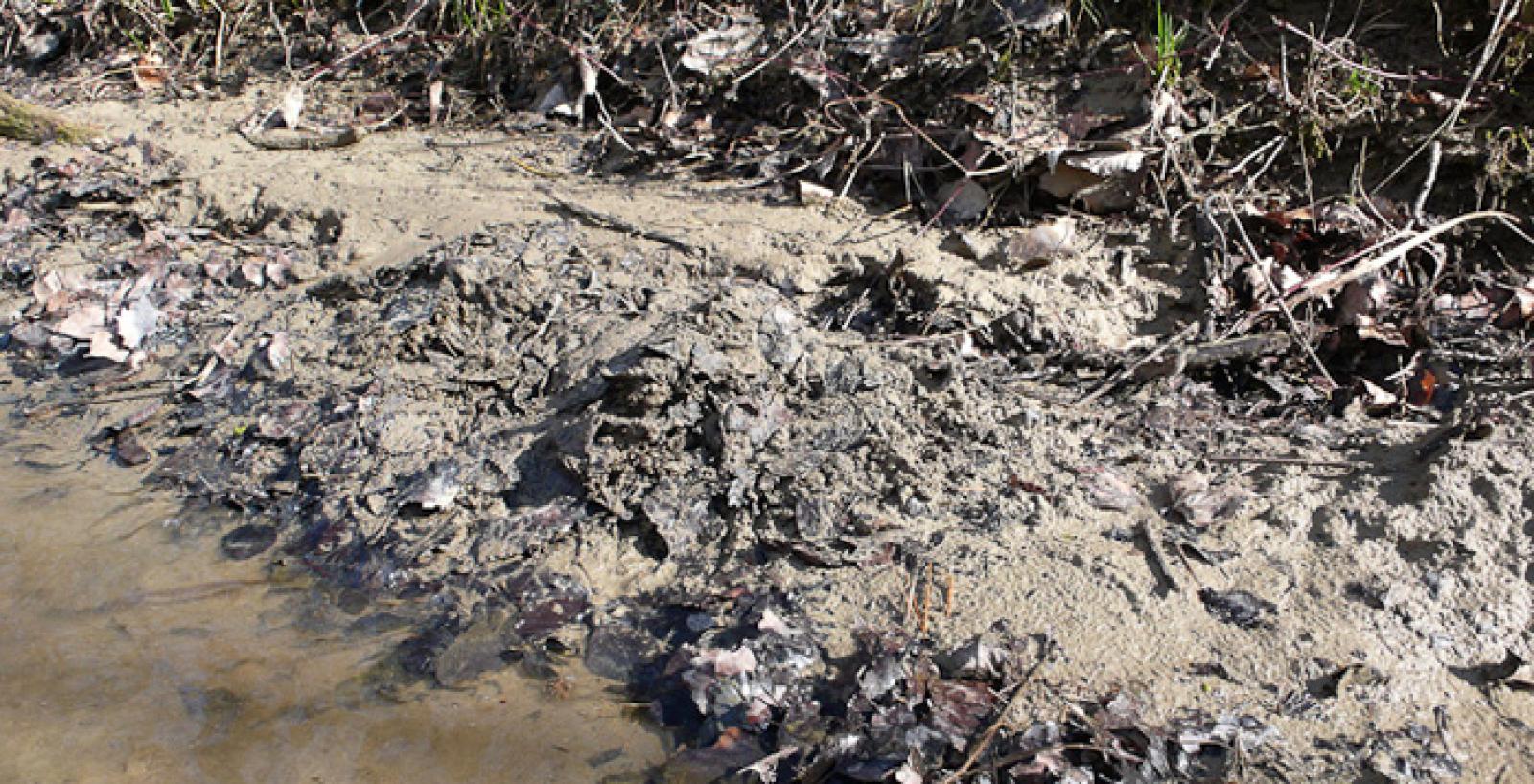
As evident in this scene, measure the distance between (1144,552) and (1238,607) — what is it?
22cm

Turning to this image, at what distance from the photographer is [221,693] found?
2.42 metres

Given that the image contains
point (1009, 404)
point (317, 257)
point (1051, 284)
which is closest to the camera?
point (1009, 404)

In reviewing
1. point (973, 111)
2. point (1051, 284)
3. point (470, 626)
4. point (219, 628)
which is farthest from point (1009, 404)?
point (219, 628)

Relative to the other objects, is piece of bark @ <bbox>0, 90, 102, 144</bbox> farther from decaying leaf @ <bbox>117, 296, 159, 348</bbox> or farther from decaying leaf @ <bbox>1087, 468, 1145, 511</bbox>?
decaying leaf @ <bbox>1087, 468, 1145, 511</bbox>

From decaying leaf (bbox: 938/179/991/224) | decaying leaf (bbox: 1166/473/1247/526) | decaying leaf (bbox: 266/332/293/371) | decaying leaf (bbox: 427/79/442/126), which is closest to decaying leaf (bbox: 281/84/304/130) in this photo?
decaying leaf (bbox: 427/79/442/126)

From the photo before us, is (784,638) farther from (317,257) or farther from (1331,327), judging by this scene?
(317,257)

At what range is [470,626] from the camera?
8.39 feet

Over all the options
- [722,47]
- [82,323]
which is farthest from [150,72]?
[722,47]

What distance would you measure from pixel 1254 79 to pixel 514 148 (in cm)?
248

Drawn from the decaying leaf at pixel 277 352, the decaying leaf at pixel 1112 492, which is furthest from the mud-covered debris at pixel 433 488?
the decaying leaf at pixel 1112 492

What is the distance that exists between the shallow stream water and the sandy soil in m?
0.43

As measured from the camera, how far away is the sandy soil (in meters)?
2.13

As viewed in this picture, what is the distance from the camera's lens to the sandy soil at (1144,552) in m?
2.13

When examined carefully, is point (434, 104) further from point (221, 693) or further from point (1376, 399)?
point (1376, 399)
